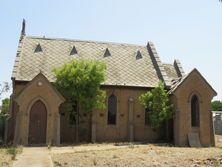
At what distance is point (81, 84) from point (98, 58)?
24.1 feet

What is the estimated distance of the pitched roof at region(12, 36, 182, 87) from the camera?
33.0 metres

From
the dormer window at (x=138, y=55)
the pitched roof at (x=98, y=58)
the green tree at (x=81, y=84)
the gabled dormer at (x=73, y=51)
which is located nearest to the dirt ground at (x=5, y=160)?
the green tree at (x=81, y=84)

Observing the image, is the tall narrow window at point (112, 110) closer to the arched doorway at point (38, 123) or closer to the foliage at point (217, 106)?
the arched doorway at point (38, 123)

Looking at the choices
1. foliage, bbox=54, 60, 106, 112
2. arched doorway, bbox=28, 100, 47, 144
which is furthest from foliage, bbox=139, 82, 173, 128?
arched doorway, bbox=28, 100, 47, 144

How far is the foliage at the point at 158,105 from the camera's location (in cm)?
3139

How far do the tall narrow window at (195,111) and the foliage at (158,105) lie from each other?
2151mm

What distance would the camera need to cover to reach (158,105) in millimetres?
31406

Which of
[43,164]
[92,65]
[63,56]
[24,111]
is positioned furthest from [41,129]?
[43,164]

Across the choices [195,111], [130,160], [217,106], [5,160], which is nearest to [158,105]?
[195,111]

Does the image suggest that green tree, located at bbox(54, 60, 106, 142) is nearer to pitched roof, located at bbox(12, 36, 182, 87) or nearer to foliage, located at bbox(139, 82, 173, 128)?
pitched roof, located at bbox(12, 36, 182, 87)

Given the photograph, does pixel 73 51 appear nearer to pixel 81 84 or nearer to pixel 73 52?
pixel 73 52

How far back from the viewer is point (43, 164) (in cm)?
1814

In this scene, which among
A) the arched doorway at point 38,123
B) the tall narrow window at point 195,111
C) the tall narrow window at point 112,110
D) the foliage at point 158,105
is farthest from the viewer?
the tall narrow window at point 112,110

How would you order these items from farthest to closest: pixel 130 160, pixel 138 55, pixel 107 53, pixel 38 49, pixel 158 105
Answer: pixel 138 55 < pixel 107 53 < pixel 38 49 < pixel 158 105 < pixel 130 160
